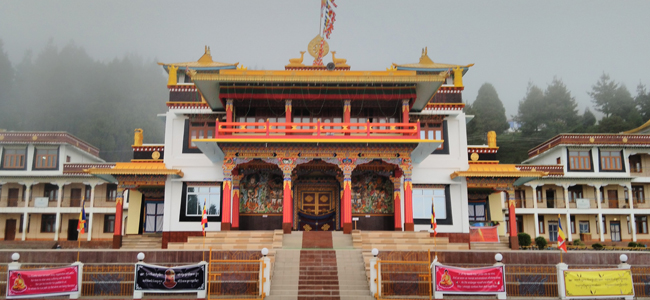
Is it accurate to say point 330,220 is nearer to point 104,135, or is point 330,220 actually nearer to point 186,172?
point 186,172

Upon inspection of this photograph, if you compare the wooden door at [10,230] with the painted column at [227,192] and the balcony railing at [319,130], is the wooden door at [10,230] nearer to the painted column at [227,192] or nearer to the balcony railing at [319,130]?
Answer: the painted column at [227,192]

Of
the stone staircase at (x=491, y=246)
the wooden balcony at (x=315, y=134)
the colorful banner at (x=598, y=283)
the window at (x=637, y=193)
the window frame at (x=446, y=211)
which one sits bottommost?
the colorful banner at (x=598, y=283)

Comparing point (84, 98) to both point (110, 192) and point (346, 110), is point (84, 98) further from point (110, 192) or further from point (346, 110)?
point (346, 110)

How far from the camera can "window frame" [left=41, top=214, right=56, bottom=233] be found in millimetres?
45719

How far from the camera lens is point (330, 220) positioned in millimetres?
28344

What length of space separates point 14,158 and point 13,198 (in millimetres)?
3769

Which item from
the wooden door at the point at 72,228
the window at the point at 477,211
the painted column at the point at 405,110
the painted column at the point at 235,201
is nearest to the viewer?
the painted column at the point at 405,110

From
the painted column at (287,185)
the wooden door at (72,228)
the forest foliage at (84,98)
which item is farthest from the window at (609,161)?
the forest foliage at (84,98)

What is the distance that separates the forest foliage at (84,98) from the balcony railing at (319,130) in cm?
5986

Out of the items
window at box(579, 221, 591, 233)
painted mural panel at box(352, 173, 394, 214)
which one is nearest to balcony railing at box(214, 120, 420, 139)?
painted mural panel at box(352, 173, 394, 214)

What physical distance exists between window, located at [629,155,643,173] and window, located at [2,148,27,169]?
5410 centimetres

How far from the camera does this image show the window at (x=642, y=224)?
43.1 meters

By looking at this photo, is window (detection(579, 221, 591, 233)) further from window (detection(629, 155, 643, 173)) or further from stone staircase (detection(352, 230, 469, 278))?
stone staircase (detection(352, 230, 469, 278))

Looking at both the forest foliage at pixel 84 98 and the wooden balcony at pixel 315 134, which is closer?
the wooden balcony at pixel 315 134
